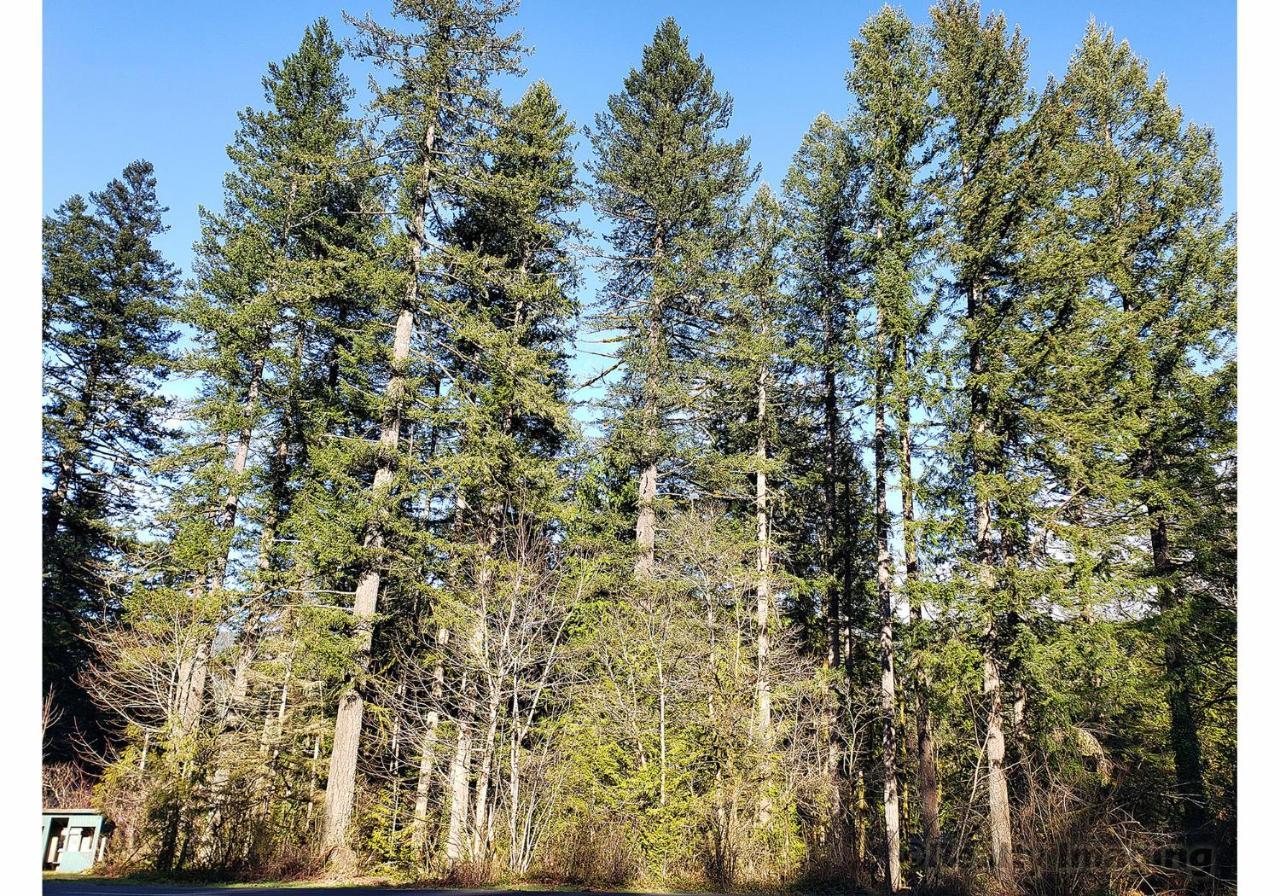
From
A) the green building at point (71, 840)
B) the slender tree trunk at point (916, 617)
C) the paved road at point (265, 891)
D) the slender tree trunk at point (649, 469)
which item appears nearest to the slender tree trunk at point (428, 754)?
the paved road at point (265, 891)

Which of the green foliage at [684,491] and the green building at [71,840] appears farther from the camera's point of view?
the green building at [71,840]

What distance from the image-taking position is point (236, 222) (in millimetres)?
18484

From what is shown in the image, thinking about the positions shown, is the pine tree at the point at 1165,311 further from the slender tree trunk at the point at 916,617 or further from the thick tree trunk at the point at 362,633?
the thick tree trunk at the point at 362,633

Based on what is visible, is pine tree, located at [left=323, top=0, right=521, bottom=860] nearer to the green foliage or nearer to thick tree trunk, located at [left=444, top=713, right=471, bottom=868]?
the green foliage

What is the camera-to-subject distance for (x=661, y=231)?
19438 mm

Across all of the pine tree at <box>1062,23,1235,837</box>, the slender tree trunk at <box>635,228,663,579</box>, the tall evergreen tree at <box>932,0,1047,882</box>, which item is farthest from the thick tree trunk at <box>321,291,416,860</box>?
the pine tree at <box>1062,23,1235,837</box>

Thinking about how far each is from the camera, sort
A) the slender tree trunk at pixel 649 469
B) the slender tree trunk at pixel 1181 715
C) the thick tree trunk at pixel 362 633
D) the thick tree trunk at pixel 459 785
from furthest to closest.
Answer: the slender tree trunk at pixel 649 469 → the thick tree trunk at pixel 362 633 → the slender tree trunk at pixel 1181 715 → the thick tree trunk at pixel 459 785

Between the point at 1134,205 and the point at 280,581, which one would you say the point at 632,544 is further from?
the point at 1134,205

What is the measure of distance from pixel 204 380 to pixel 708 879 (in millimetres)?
16982

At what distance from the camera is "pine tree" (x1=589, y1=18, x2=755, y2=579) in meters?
17.5

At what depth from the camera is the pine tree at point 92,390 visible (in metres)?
20.5

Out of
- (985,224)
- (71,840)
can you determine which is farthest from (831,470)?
(71,840)

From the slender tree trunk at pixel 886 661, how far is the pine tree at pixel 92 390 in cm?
2011

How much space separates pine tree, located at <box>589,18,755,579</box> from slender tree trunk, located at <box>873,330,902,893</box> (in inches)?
184
